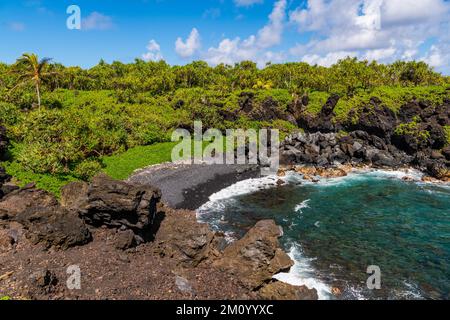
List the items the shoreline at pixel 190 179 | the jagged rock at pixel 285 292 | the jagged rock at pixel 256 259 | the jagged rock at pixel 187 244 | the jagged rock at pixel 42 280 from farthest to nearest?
the shoreline at pixel 190 179 < the jagged rock at pixel 187 244 < the jagged rock at pixel 256 259 < the jagged rock at pixel 285 292 < the jagged rock at pixel 42 280

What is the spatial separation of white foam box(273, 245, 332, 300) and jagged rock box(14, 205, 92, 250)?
52.7 feet

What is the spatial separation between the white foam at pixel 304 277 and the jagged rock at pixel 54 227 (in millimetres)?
16074

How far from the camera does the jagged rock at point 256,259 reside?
24.0 meters

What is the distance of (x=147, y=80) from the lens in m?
114

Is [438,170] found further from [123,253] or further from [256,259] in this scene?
[123,253]

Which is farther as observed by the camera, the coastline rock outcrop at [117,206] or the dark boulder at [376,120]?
the dark boulder at [376,120]

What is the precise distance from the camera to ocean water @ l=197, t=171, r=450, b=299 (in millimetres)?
26766

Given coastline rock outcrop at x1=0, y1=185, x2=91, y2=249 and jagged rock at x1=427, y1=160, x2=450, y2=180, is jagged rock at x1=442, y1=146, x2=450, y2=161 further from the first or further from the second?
coastline rock outcrop at x1=0, y1=185, x2=91, y2=249

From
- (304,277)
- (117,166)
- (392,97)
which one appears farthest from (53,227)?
(392,97)

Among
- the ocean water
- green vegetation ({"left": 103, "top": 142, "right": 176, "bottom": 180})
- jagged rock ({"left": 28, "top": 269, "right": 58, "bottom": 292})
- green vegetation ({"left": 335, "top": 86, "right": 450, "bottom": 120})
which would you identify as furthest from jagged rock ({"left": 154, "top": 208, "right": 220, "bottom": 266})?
green vegetation ({"left": 335, "top": 86, "right": 450, "bottom": 120})

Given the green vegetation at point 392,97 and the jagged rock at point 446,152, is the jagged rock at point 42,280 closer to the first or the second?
the jagged rock at point 446,152

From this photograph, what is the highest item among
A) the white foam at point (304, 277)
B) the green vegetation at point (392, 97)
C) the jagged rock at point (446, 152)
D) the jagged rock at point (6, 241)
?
the green vegetation at point (392, 97)

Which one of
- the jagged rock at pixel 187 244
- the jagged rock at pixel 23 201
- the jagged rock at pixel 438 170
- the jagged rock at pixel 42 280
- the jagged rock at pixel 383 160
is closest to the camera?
the jagged rock at pixel 42 280

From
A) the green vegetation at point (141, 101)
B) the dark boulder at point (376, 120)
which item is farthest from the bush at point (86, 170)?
the dark boulder at point (376, 120)
